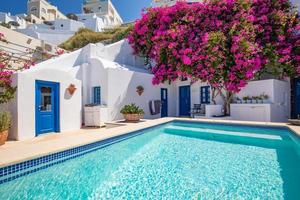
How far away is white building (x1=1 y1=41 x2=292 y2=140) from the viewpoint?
7.49 m

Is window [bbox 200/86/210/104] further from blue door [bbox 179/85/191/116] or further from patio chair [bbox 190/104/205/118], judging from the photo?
blue door [bbox 179/85/191/116]

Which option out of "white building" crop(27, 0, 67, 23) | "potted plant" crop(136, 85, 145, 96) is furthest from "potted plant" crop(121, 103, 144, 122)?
"white building" crop(27, 0, 67, 23)

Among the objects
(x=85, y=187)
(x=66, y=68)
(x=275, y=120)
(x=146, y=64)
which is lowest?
(x=85, y=187)

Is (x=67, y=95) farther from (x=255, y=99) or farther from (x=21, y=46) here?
(x=21, y=46)

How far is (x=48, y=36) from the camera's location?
35.3 m

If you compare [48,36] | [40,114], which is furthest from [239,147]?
[48,36]

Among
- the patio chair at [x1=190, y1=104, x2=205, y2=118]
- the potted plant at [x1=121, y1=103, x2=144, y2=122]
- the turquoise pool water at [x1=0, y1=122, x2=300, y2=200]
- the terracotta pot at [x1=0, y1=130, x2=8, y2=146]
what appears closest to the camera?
the turquoise pool water at [x1=0, y1=122, x2=300, y2=200]

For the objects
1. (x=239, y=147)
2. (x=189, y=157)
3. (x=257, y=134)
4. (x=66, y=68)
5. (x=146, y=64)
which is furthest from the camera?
(x=146, y=64)

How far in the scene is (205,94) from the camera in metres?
14.4

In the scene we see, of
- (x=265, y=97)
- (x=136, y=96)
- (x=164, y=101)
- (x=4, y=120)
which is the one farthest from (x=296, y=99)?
(x=4, y=120)

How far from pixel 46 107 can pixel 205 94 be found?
10447 millimetres

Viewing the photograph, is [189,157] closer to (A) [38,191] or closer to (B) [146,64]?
(A) [38,191]

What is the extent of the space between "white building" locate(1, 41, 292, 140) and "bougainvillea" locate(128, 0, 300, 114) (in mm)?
1173

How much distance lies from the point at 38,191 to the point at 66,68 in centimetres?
959
